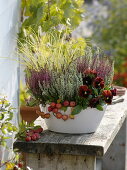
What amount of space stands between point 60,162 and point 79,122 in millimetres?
250

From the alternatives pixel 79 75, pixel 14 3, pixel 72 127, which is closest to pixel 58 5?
pixel 14 3

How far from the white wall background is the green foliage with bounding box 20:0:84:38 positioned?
0.08 meters

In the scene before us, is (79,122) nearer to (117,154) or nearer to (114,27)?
(117,154)

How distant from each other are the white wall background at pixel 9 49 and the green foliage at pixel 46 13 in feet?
0.27

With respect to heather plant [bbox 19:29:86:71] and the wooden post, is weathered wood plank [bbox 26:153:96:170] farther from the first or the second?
the wooden post

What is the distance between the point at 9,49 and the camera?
9.78 feet

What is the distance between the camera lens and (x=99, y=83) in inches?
104

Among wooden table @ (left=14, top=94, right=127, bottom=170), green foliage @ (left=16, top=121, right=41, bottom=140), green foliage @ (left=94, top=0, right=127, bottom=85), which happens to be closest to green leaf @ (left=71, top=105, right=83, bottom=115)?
wooden table @ (left=14, top=94, right=127, bottom=170)

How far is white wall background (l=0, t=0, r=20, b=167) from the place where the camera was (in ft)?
9.31

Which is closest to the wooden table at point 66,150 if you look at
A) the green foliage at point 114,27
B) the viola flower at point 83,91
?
the viola flower at point 83,91

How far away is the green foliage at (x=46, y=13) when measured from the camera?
3.18m

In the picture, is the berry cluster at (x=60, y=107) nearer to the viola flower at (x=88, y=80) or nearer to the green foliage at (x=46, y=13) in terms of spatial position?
the viola flower at (x=88, y=80)

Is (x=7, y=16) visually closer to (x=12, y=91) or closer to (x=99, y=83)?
(x=12, y=91)

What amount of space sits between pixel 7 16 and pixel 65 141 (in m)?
0.89
